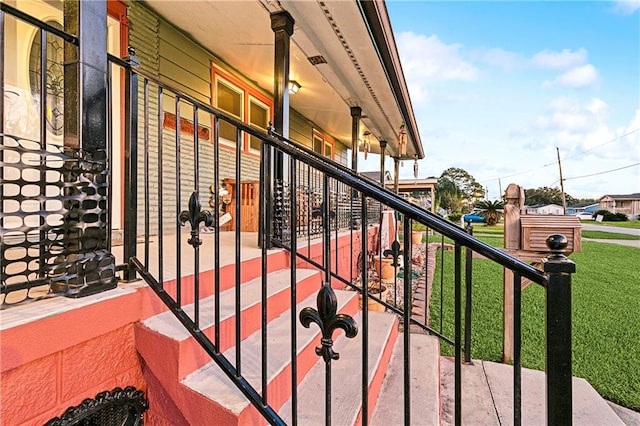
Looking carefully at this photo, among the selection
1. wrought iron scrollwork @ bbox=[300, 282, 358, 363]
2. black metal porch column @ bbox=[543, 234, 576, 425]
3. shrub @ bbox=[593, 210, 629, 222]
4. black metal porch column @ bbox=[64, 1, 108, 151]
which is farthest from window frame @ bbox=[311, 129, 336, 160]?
shrub @ bbox=[593, 210, 629, 222]

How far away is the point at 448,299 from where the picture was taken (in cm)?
472

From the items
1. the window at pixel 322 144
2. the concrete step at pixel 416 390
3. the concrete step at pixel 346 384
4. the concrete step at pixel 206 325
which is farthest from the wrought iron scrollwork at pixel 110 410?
the window at pixel 322 144

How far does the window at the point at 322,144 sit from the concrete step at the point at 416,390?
7.21 m

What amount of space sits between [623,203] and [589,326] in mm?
A: 60811

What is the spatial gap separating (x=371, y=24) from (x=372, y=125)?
3931 mm

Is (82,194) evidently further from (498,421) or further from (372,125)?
(372,125)

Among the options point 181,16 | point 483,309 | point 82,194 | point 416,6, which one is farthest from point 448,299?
point 416,6

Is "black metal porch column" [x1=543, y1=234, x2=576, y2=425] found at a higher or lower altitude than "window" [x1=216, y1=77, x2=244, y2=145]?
lower

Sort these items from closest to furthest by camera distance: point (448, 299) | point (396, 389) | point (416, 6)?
1. point (396, 389)
2. point (448, 299)
3. point (416, 6)

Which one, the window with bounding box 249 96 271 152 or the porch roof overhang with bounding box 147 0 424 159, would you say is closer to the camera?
the porch roof overhang with bounding box 147 0 424 159

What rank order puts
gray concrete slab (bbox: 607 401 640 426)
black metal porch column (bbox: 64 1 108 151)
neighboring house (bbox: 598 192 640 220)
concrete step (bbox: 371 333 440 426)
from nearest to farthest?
black metal porch column (bbox: 64 1 108 151), concrete step (bbox: 371 333 440 426), gray concrete slab (bbox: 607 401 640 426), neighboring house (bbox: 598 192 640 220)

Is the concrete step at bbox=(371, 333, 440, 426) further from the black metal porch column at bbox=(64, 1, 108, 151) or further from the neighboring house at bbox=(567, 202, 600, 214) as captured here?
the neighboring house at bbox=(567, 202, 600, 214)

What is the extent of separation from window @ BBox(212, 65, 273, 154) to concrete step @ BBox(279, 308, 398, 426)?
3.41m

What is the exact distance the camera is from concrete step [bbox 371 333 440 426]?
5.00ft
